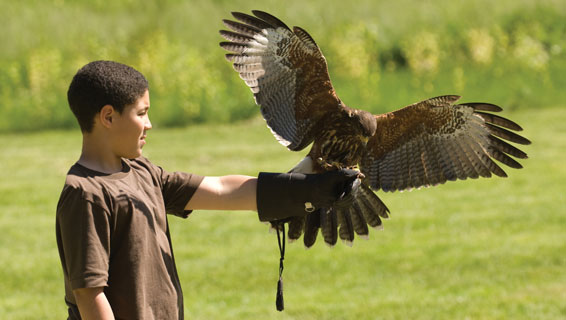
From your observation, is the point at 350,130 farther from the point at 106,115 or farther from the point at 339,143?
the point at 106,115

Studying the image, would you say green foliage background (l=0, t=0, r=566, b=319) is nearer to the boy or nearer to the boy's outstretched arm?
the boy's outstretched arm

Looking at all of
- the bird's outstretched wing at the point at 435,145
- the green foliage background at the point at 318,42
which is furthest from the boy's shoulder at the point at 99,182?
the green foliage background at the point at 318,42

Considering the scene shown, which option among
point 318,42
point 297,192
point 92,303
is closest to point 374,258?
point 297,192

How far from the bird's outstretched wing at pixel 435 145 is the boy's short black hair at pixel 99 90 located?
178cm

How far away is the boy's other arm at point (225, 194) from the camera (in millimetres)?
2918

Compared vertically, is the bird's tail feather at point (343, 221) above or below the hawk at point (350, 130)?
below

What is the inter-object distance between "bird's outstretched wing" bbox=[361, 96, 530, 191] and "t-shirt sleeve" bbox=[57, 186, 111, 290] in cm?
197

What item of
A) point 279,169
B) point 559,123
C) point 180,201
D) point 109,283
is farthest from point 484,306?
point 559,123

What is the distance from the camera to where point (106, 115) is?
2455 millimetres

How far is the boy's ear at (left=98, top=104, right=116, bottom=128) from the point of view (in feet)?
8.02

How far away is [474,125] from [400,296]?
2203 millimetres

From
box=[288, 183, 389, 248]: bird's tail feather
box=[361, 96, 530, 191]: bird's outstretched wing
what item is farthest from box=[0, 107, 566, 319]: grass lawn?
box=[288, 183, 389, 248]: bird's tail feather

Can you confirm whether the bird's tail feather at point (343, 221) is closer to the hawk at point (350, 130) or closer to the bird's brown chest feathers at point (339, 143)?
the hawk at point (350, 130)

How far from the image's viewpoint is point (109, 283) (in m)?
2.44
